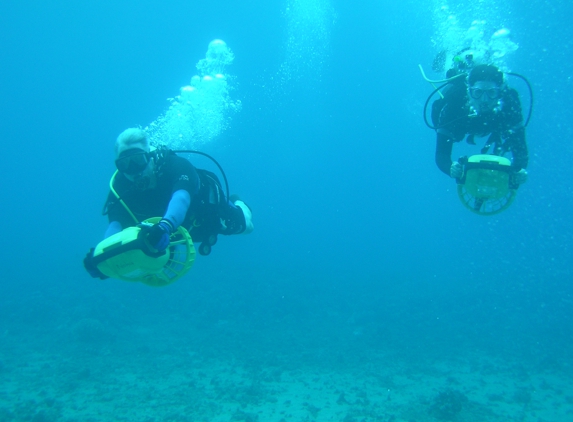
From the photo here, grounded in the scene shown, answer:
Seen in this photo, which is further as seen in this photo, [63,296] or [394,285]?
[394,285]

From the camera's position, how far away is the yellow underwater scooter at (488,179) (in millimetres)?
3553

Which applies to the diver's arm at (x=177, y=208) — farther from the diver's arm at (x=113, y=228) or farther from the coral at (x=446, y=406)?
the coral at (x=446, y=406)

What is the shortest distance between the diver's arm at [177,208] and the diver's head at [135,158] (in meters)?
0.48

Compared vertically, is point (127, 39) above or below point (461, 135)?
above

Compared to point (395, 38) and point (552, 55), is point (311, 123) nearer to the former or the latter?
point (395, 38)

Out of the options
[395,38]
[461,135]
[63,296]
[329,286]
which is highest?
[395,38]

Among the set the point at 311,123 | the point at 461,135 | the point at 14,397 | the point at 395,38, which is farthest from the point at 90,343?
the point at 311,123

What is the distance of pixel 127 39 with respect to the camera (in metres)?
52.2

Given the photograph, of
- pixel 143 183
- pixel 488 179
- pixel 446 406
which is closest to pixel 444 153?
pixel 488 179

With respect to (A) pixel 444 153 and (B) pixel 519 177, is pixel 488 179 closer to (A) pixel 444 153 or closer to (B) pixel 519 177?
(B) pixel 519 177

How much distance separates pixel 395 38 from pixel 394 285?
4828 cm

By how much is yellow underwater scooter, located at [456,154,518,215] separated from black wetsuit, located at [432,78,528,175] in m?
0.26

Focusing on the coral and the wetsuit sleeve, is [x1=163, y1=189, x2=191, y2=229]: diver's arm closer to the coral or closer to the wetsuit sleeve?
the wetsuit sleeve

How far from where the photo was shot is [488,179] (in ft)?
11.9
